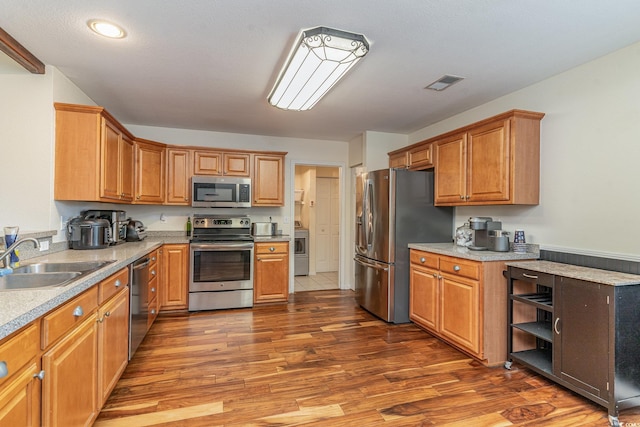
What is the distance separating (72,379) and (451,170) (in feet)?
11.0

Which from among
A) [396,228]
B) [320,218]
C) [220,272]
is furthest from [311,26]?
[320,218]

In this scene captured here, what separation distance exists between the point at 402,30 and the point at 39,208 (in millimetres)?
3005

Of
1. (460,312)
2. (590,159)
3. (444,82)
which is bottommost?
(460,312)

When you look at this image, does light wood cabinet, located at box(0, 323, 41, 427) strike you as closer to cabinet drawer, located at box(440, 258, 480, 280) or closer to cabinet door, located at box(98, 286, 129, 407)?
cabinet door, located at box(98, 286, 129, 407)

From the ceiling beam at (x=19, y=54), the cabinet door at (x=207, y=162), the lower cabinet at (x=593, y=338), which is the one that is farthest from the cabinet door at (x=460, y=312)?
the ceiling beam at (x=19, y=54)

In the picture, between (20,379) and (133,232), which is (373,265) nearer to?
(133,232)

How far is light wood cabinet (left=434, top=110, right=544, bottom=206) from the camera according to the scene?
272 cm

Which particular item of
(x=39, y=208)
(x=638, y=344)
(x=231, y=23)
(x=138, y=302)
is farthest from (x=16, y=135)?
(x=638, y=344)

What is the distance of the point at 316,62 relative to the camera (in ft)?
7.50

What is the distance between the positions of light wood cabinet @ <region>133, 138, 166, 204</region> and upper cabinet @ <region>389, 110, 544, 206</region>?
11.0ft

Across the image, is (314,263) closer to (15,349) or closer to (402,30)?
(402,30)

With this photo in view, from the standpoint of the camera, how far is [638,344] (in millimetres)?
1934

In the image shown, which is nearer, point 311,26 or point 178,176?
point 311,26

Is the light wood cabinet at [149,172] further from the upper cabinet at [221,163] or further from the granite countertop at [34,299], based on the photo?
the granite countertop at [34,299]
